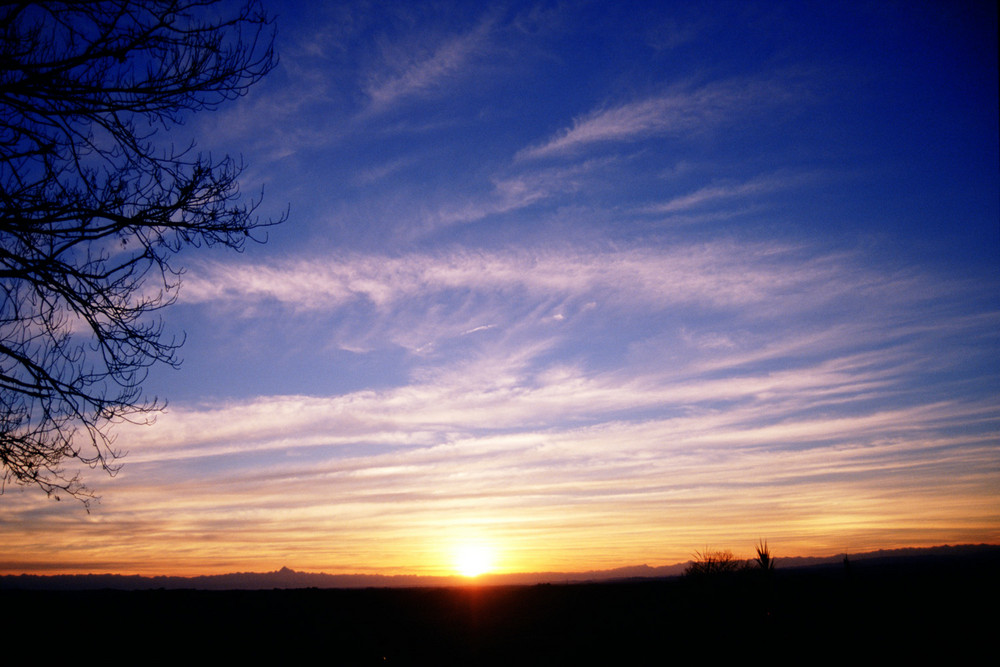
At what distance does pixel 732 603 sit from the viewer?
11.2 metres

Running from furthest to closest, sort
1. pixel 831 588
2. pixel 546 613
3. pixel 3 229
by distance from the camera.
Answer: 1. pixel 831 588
2. pixel 546 613
3. pixel 3 229

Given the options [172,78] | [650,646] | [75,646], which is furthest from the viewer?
[650,646]

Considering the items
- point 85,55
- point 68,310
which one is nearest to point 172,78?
point 85,55

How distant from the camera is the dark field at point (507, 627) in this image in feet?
27.2

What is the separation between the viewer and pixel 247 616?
35.6 feet

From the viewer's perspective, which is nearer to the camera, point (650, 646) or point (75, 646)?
point (75, 646)

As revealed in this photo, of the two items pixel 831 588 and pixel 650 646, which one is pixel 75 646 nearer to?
pixel 650 646

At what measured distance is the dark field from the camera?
8.30 meters

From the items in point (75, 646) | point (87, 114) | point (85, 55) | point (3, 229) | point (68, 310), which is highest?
point (85, 55)

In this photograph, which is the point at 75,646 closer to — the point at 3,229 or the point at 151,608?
the point at 151,608

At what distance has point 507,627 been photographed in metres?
10.8

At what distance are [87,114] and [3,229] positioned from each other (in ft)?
4.49

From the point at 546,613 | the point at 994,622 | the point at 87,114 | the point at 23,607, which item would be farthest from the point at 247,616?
the point at 994,622

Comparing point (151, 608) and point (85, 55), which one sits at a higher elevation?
point (85, 55)
